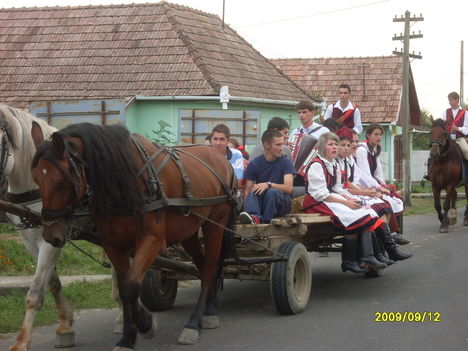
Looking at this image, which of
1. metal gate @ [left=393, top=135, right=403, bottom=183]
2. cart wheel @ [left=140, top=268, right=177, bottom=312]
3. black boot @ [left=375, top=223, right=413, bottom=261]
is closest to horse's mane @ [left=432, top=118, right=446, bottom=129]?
black boot @ [left=375, top=223, right=413, bottom=261]

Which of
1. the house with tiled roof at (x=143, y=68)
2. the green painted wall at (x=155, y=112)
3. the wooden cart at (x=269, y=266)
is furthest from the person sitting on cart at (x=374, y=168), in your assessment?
the green painted wall at (x=155, y=112)

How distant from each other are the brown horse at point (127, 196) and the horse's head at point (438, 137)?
1012 cm

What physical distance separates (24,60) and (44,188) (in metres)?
19.6

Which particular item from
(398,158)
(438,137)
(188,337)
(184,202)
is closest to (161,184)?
(184,202)

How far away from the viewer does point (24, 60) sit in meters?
24.2

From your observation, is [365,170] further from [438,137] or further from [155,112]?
[155,112]

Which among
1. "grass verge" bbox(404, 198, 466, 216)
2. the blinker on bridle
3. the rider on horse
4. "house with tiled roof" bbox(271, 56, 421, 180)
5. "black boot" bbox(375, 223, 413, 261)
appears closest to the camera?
the blinker on bridle

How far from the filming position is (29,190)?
21.6 ft

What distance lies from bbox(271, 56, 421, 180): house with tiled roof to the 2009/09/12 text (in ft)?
91.4

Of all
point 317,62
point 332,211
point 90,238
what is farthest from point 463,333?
point 317,62

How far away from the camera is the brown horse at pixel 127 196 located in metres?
5.59

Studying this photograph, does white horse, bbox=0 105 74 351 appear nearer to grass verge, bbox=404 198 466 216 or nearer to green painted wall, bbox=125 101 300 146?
green painted wall, bbox=125 101 300 146

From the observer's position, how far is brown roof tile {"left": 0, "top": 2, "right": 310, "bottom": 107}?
22.3 metres

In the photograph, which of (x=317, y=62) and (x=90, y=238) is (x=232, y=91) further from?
(x=317, y=62)
